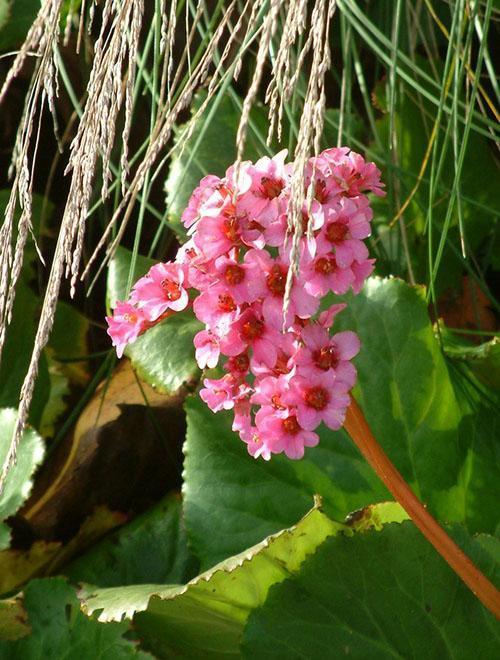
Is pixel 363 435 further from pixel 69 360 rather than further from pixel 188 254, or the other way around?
pixel 69 360

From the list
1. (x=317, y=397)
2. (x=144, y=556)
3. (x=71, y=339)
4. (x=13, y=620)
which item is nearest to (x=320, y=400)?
(x=317, y=397)

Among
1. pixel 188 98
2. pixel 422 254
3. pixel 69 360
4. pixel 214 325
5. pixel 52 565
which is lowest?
pixel 52 565

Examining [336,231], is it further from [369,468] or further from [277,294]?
[369,468]

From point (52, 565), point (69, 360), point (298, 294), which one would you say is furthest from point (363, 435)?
point (69, 360)

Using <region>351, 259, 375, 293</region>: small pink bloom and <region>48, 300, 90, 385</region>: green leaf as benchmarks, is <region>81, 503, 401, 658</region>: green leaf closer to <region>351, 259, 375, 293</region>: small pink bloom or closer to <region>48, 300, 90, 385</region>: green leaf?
<region>351, 259, 375, 293</region>: small pink bloom

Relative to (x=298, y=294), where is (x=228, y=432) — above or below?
below

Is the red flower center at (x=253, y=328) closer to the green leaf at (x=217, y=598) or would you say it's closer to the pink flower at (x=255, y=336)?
the pink flower at (x=255, y=336)
